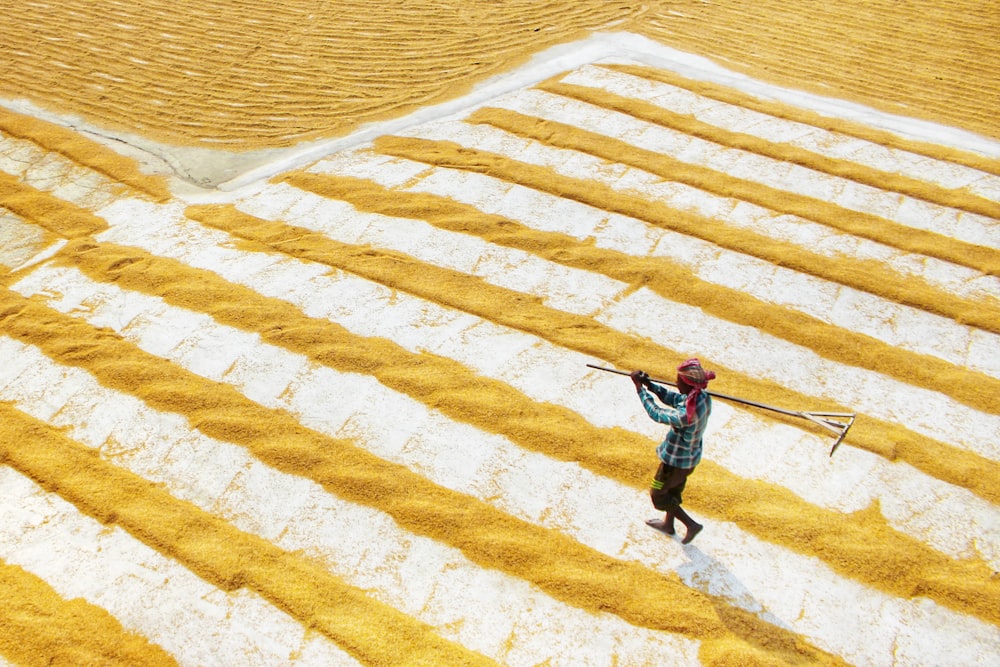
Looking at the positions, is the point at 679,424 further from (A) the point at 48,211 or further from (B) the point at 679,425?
(A) the point at 48,211

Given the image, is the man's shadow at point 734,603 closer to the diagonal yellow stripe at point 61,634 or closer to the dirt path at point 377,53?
the diagonal yellow stripe at point 61,634

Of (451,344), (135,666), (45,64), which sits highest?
(45,64)

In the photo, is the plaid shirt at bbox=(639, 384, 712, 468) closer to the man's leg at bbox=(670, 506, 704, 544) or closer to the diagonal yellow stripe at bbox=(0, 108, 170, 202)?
the man's leg at bbox=(670, 506, 704, 544)

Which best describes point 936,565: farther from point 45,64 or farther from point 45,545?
point 45,64

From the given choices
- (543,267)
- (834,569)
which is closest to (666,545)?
(834,569)

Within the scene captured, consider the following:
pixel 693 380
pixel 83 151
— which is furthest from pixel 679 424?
pixel 83 151

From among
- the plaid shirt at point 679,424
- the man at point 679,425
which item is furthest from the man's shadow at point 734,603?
the plaid shirt at point 679,424

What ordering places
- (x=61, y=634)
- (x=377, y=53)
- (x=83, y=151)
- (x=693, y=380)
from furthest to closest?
(x=377, y=53) < (x=83, y=151) < (x=61, y=634) < (x=693, y=380)
